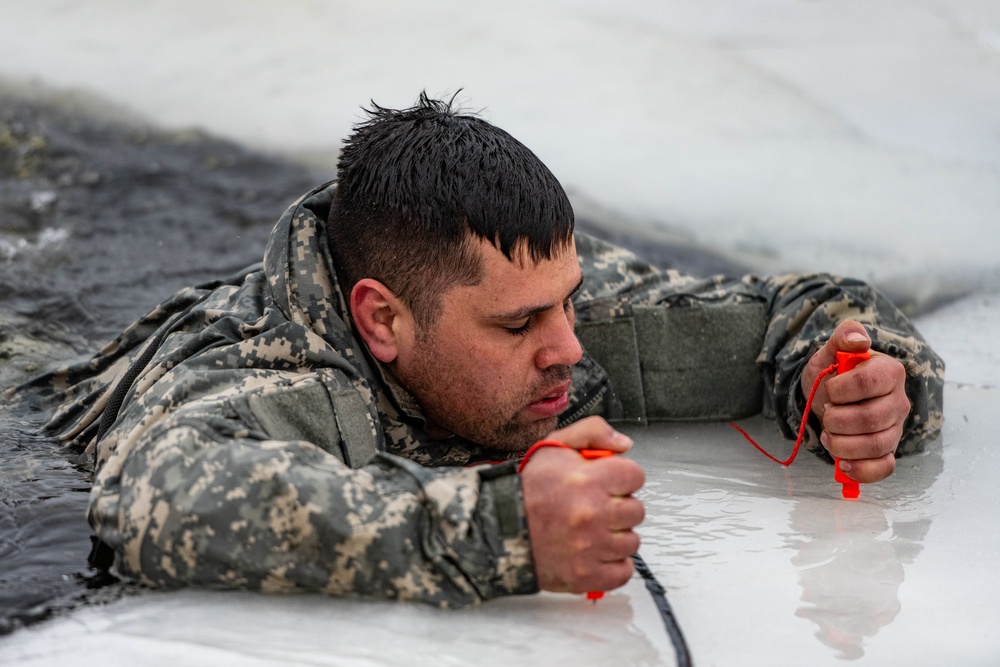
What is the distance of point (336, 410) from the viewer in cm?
182

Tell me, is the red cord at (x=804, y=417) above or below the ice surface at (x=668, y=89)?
below

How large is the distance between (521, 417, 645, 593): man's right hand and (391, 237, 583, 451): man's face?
493 mm

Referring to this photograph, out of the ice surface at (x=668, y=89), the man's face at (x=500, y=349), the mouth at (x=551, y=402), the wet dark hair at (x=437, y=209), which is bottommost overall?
the mouth at (x=551, y=402)

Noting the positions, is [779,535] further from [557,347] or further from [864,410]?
[557,347]

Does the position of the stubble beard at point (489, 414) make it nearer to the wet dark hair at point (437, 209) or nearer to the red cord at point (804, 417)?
the wet dark hair at point (437, 209)

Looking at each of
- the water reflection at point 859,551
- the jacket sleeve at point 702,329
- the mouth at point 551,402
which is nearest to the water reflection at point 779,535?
the water reflection at point 859,551

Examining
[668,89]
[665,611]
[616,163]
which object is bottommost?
[665,611]

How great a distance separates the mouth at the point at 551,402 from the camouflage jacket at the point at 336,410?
0.17 m

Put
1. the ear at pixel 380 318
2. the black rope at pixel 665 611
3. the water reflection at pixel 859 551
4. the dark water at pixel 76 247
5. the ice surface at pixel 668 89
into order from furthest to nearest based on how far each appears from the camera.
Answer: the ice surface at pixel 668 89 < the ear at pixel 380 318 < the dark water at pixel 76 247 < the water reflection at pixel 859 551 < the black rope at pixel 665 611

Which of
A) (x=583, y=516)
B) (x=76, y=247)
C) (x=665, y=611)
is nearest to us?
(x=583, y=516)

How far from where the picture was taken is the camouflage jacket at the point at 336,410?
1.51 m

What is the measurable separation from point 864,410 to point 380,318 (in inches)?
34.7

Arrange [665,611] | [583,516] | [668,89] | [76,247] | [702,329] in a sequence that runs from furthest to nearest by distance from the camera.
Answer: [668,89], [76,247], [702,329], [665,611], [583,516]

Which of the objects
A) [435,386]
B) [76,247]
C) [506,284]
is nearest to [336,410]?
[435,386]
